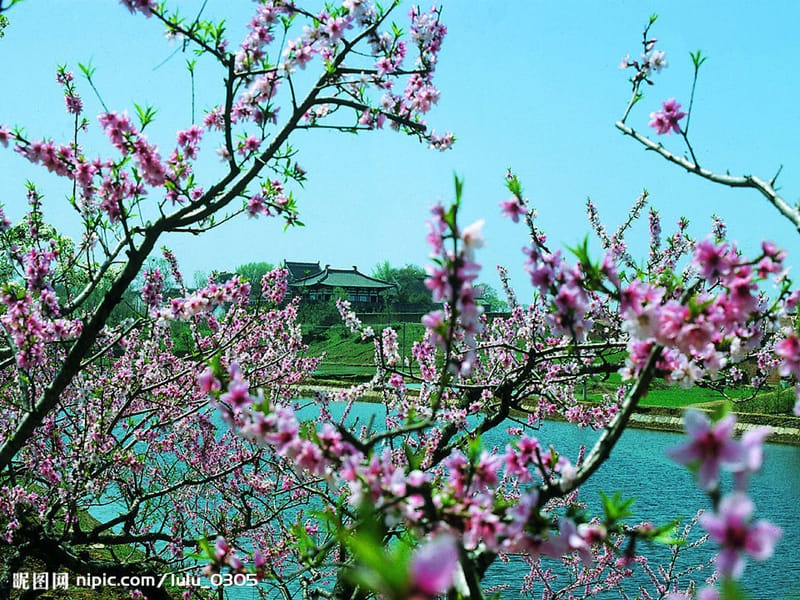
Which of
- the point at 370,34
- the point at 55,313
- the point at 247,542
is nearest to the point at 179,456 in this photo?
the point at 247,542

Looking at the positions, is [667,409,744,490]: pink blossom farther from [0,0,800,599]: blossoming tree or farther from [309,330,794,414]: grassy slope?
[309,330,794,414]: grassy slope

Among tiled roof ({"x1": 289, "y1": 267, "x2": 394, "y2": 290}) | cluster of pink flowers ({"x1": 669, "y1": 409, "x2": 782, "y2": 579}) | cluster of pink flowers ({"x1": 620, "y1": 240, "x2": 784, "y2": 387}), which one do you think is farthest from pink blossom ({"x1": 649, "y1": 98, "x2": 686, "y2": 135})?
tiled roof ({"x1": 289, "y1": 267, "x2": 394, "y2": 290})

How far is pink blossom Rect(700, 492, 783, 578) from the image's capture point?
75cm

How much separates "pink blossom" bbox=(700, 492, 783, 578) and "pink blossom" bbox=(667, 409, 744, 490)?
63 millimetres

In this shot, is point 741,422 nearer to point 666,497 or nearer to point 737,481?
point 666,497

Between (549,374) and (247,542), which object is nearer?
(549,374)

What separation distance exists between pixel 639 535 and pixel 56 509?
418 centimetres

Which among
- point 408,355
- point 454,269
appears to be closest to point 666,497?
point 408,355

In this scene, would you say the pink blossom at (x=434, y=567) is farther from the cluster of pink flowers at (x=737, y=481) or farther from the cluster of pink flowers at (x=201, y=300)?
the cluster of pink flowers at (x=201, y=300)

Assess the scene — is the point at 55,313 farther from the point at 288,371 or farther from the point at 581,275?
the point at 288,371

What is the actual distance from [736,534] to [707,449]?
112mm

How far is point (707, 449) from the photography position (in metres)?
0.83

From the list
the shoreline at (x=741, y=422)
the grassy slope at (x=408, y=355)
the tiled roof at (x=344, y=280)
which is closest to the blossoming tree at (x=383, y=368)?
the grassy slope at (x=408, y=355)

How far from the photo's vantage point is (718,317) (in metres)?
1.51
